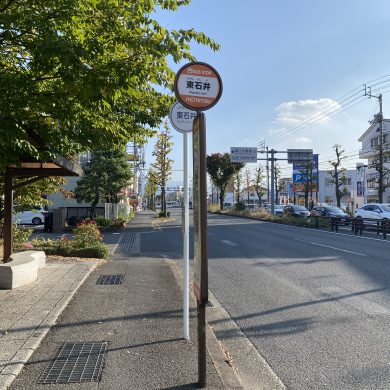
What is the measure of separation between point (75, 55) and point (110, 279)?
5.88 metres

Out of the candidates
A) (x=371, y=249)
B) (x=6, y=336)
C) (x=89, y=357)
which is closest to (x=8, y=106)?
(x=6, y=336)

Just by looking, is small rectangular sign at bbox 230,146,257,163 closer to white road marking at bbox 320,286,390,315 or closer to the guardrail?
the guardrail

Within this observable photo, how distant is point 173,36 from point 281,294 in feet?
17.3

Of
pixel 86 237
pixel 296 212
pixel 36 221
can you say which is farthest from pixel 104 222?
pixel 296 212

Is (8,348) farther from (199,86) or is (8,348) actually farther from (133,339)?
(199,86)

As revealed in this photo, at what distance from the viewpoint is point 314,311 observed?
7.11m

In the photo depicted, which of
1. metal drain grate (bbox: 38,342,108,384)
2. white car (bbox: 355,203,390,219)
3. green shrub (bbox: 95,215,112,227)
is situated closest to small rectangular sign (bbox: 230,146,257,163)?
white car (bbox: 355,203,390,219)

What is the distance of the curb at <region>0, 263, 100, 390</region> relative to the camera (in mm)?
4059

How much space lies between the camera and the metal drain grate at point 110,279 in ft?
29.9

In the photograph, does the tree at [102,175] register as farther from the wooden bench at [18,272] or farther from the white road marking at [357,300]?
the white road marking at [357,300]

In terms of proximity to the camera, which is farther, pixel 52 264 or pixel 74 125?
pixel 52 264

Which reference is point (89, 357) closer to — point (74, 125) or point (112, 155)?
point (74, 125)

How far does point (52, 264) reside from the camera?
37.3 feet

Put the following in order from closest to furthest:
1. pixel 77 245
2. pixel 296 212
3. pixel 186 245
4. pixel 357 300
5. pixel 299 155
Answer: pixel 186 245 < pixel 357 300 < pixel 77 245 < pixel 296 212 < pixel 299 155
